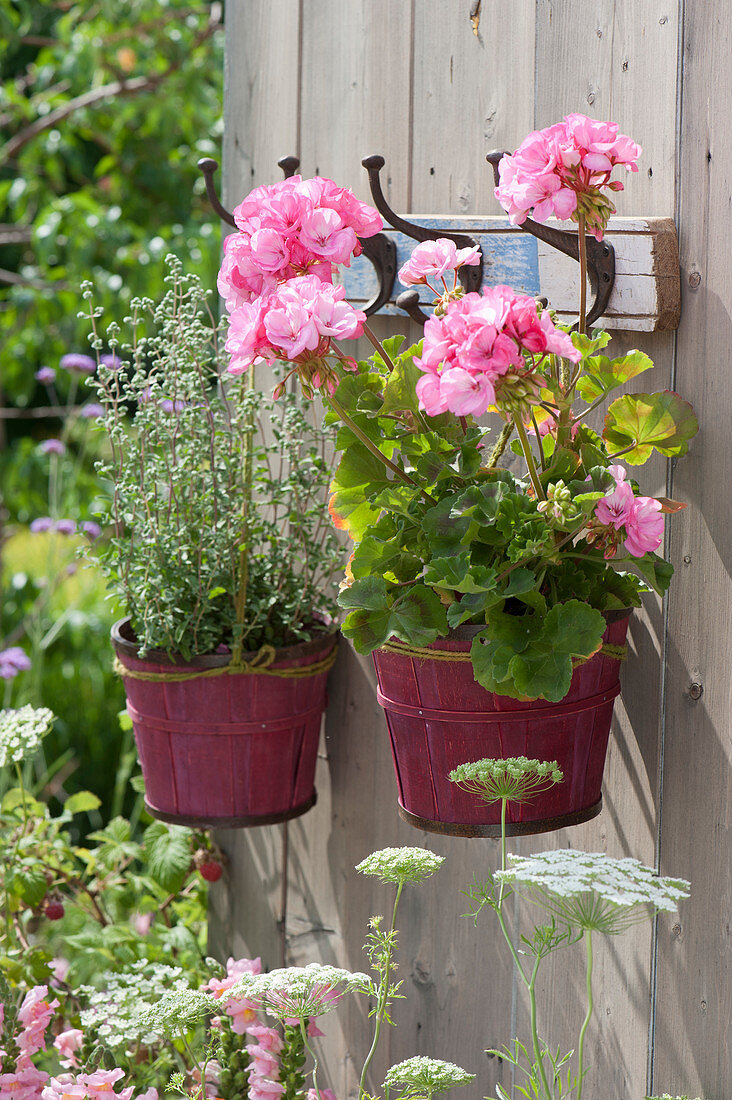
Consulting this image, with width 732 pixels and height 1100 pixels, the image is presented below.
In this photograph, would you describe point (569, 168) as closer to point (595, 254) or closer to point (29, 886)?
point (595, 254)

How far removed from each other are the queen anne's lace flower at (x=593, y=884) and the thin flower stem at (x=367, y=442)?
1.13ft

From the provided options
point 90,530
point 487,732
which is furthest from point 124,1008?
point 90,530

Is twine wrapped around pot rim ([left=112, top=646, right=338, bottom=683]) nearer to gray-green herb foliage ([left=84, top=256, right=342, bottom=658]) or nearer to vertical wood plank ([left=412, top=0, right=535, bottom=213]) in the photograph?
gray-green herb foliage ([left=84, top=256, right=342, bottom=658])

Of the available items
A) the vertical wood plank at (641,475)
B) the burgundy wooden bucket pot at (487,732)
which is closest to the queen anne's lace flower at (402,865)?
the burgundy wooden bucket pot at (487,732)

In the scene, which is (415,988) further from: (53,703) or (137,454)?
(53,703)

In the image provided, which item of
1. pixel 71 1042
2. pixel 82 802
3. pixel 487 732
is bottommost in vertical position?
pixel 71 1042

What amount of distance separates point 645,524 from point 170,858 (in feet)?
3.47

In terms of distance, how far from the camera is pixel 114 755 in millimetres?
3260

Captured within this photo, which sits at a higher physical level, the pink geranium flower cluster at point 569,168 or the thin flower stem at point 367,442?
the pink geranium flower cluster at point 569,168

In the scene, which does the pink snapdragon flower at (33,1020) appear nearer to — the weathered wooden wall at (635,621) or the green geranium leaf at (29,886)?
the green geranium leaf at (29,886)

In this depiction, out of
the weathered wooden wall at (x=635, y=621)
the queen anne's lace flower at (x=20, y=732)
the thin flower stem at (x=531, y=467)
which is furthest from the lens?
the queen anne's lace flower at (x=20, y=732)

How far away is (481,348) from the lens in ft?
2.86

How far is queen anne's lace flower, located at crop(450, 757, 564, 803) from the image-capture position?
95 cm

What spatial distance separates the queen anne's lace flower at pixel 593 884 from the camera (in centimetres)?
92
